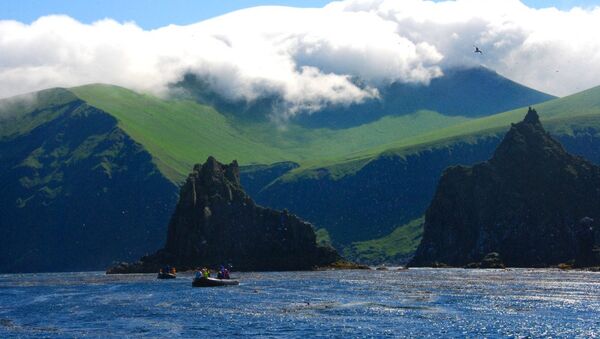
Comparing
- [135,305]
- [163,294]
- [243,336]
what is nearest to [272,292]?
[163,294]

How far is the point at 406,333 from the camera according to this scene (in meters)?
118

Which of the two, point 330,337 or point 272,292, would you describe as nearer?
point 330,337

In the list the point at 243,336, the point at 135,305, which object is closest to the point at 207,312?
the point at 135,305

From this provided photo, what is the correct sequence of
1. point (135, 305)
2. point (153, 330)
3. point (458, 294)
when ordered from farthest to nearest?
point (458, 294) → point (135, 305) → point (153, 330)

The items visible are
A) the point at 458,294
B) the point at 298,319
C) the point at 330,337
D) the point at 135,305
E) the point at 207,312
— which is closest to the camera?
the point at 330,337

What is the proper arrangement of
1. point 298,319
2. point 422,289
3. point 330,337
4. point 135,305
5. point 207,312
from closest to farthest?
point 330,337 → point 298,319 → point 207,312 → point 135,305 → point 422,289

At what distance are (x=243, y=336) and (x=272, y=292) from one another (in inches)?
3079

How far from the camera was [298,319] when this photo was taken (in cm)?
13500

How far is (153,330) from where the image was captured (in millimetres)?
124875

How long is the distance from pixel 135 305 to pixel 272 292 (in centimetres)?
3815

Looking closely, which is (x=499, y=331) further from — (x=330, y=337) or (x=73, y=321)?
(x=73, y=321)

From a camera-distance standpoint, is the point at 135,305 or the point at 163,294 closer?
the point at 135,305

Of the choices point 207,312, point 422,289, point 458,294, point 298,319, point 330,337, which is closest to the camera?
point 330,337

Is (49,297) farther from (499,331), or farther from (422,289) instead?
(499,331)
